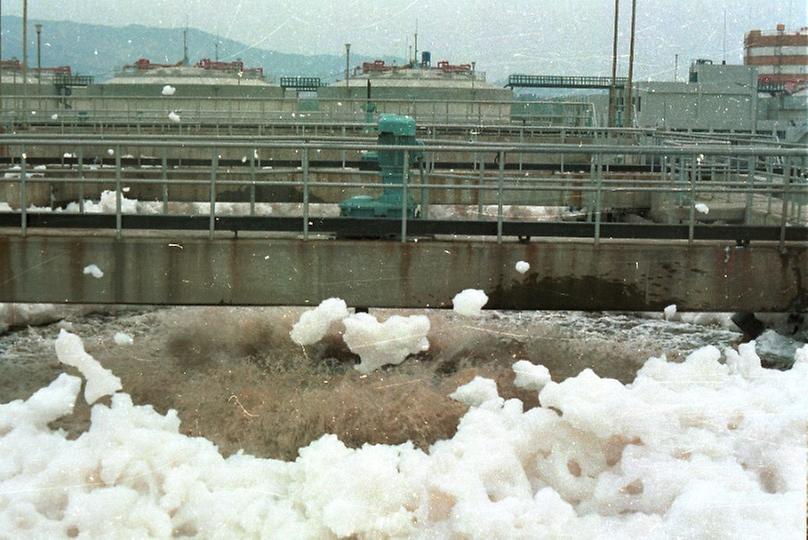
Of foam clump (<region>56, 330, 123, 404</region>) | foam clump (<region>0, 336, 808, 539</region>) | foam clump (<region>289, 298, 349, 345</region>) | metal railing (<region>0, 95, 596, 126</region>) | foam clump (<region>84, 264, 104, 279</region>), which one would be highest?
metal railing (<region>0, 95, 596, 126</region>)

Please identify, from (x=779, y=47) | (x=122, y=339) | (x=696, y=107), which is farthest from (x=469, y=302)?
(x=696, y=107)

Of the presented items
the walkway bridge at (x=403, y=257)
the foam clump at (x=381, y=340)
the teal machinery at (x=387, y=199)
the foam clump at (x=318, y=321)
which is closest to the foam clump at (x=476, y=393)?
the foam clump at (x=381, y=340)

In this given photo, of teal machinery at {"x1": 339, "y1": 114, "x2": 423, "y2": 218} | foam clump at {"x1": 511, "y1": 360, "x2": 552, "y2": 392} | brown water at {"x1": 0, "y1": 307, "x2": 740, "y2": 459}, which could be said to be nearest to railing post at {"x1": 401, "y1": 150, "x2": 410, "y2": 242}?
teal machinery at {"x1": 339, "y1": 114, "x2": 423, "y2": 218}

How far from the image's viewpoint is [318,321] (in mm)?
6965

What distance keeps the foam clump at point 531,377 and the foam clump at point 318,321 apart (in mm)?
1298

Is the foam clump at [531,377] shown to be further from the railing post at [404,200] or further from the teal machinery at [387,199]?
the teal machinery at [387,199]

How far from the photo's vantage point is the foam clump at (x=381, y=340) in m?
5.80

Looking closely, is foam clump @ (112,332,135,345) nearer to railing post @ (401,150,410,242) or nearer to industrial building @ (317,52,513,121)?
railing post @ (401,150,410,242)

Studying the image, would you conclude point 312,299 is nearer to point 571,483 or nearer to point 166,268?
point 166,268

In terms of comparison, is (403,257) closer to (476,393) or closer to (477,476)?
(476,393)

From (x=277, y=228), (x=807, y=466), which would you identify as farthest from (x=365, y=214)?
(x=807, y=466)

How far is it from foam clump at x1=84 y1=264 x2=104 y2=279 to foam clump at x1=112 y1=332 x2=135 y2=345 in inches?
43.1

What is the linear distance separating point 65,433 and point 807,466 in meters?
3.38

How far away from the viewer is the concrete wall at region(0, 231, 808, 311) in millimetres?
7609
